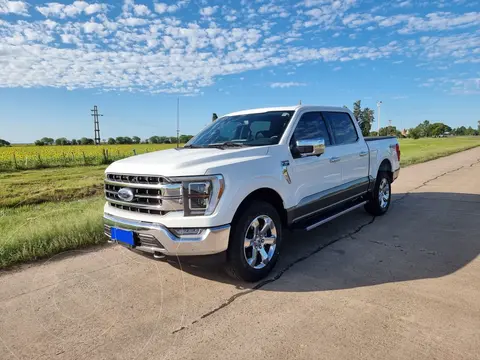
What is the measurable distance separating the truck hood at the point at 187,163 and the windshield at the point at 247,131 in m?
0.47

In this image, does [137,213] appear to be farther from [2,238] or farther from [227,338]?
[2,238]

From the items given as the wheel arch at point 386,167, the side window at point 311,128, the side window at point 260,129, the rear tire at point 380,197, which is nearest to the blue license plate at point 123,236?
the side window at point 260,129

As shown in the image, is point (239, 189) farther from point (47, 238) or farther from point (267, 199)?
point (47, 238)

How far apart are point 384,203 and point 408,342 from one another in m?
4.38

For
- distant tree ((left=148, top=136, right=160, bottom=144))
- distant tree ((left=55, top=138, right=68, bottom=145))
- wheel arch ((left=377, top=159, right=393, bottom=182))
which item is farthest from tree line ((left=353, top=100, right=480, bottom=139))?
distant tree ((left=55, top=138, right=68, bottom=145))

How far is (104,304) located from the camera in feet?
10.6

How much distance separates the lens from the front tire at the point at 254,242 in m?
3.37

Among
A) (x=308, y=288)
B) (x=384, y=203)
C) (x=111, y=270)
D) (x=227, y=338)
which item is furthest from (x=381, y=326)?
(x=384, y=203)

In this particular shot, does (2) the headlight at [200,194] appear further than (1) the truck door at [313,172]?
No

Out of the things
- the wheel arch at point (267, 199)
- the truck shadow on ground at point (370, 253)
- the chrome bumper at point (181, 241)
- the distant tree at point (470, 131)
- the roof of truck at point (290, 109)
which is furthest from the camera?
the distant tree at point (470, 131)

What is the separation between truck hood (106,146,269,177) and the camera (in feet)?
10.5

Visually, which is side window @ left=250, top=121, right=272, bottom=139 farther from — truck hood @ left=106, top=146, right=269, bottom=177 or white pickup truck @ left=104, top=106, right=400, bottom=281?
truck hood @ left=106, top=146, right=269, bottom=177

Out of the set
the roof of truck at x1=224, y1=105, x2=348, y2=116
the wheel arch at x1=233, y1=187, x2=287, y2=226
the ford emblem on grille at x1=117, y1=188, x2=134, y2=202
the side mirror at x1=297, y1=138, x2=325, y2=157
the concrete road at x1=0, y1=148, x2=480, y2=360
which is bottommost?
the concrete road at x1=0, y1=148, x2=480, y2=360

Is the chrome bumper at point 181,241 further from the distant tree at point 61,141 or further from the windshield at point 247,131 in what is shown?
the distant tree at point 61,141
